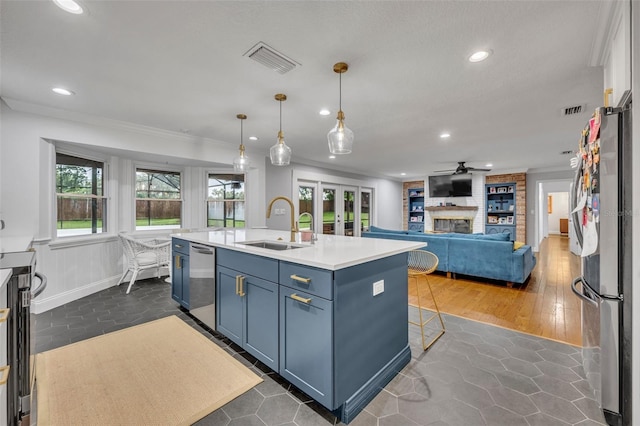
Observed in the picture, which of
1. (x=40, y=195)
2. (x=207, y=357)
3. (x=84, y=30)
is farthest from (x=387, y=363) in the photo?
(x=40, y=195)

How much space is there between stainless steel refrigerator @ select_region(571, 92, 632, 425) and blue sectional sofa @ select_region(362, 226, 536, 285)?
2716 millimetres

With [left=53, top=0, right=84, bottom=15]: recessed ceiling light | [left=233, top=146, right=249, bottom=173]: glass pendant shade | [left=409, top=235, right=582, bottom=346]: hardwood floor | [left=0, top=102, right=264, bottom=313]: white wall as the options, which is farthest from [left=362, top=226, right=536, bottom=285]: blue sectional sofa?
[left=53, top=0, right=84, bottom=15]: recessed ceiling light

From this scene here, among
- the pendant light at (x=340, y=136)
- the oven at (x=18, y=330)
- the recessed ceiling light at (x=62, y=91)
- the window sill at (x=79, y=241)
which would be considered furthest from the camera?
the window sill at (x=79, y=241)

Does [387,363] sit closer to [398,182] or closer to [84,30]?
[84,30]

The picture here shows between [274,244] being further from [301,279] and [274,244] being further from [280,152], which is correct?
[301,279]

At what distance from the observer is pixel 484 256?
436cm

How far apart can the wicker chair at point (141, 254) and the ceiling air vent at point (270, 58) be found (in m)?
3.15

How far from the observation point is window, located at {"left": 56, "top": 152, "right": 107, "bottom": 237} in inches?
145

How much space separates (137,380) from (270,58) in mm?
2581

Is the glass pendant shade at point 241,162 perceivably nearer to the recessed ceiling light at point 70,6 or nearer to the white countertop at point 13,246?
the recessed ceiling light at point 70,6

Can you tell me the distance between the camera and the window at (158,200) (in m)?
4.68

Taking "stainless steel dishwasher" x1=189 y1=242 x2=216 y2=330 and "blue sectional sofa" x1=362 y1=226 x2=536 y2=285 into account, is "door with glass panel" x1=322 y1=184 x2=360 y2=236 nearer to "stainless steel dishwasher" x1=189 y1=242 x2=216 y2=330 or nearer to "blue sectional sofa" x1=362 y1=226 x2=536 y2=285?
"blue sectional sofa" x1=362 y1=226 x2=536 y2=285

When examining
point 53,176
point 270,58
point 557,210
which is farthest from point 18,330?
point 557,210

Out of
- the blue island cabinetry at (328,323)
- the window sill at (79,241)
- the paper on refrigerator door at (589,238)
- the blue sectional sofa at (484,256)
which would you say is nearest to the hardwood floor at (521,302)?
the blue sectional sofa at (484,256)
